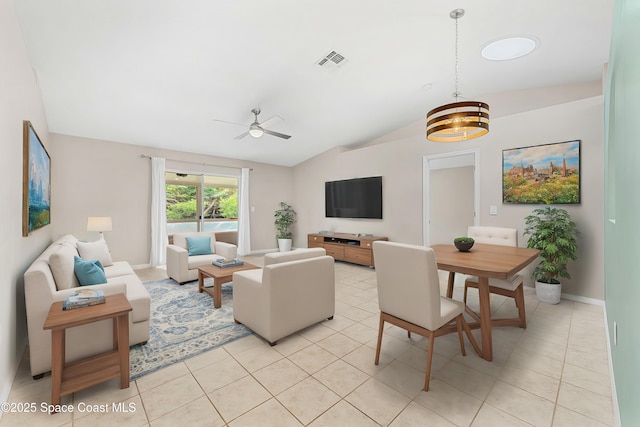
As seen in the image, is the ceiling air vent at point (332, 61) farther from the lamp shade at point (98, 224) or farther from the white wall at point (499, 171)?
the lamp shade at point (98, 224)

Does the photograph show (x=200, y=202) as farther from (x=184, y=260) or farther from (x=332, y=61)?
(x=332, y=61)

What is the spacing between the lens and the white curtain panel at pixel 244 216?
6836mm

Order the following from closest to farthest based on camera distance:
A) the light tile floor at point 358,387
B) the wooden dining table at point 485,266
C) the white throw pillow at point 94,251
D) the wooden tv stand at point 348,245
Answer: the light tile floor at point 358,387 → the wooden dining table at point 485,266 → the white throw pillow at point 94,251 → the wooden tv stand at point 348,245

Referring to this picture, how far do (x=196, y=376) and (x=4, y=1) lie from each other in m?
2.81

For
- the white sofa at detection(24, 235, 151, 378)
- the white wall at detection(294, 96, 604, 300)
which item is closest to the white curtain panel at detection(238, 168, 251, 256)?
the white wall at detection(294, 96, 604, 300)

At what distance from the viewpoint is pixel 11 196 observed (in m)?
1.91

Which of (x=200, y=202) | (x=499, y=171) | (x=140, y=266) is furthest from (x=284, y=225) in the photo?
(x=499, y=171)

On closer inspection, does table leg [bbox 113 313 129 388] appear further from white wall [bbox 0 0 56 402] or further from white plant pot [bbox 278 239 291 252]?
white plant pot [bbox 278 239 291 252]

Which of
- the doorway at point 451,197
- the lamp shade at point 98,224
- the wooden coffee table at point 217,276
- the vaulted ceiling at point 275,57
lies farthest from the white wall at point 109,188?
the doorway at point 451,197

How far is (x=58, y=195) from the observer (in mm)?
4574

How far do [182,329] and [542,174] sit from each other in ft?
15.7

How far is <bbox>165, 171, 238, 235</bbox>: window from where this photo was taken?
6.03 m

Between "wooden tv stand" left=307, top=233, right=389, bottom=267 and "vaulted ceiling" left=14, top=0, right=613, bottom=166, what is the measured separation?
2440 mm

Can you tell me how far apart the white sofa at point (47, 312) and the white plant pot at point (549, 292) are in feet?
14.6
